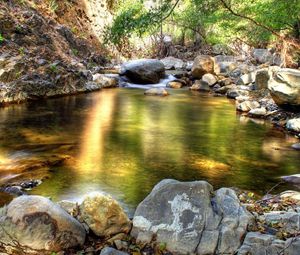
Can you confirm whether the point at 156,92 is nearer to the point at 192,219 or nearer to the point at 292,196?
the point at 292,196

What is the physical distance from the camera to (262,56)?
23781 mm

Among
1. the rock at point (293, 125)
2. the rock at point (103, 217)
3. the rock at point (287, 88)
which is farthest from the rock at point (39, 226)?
the rock at point (287, 88)

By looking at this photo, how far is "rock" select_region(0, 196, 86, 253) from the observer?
4250mm

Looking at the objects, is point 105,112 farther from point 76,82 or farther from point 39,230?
point 39,230

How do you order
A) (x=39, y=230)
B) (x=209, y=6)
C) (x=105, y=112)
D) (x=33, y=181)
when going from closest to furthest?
(x=39, y=230)
(x=33, y=181)
(x=209, y=6)
(x=105, y=112)

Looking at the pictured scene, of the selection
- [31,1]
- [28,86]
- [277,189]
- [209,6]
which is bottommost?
[277,189]

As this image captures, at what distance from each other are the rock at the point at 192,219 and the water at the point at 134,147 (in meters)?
1.14

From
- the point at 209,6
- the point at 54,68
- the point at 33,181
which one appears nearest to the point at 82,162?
the point at 33,181

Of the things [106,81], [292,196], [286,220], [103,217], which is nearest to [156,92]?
[106,81]

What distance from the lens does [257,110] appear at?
13.2 meters

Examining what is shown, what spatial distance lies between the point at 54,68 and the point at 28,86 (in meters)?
Answer: 1.63

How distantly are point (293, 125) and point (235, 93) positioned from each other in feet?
20.2

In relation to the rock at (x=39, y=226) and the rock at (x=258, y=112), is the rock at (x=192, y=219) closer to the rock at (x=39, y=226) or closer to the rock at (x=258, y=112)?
the rock at (x=39, y=226)

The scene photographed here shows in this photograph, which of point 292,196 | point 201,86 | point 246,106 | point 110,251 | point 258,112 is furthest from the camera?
point 201,86
